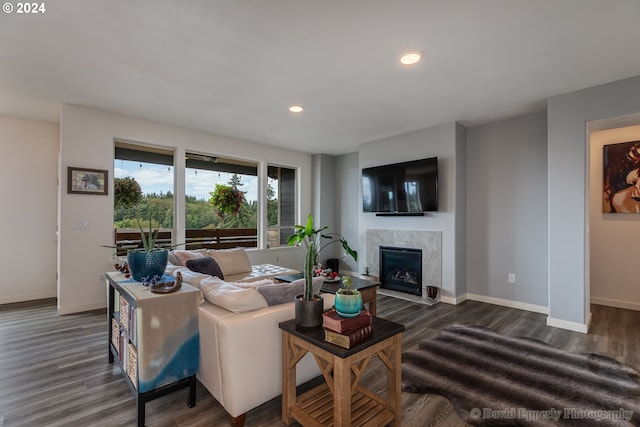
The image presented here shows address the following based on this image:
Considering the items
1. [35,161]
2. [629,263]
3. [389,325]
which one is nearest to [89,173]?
[35,161]

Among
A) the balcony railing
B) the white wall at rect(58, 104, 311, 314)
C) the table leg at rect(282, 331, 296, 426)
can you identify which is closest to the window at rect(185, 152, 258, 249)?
the balcony railing

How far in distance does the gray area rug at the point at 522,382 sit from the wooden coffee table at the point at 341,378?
54 centimetres

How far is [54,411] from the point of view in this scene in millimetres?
1929

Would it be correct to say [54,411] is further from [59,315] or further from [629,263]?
[629,263]

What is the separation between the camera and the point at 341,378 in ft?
4.68

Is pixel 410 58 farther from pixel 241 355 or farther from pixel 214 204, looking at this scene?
pixel 214 204

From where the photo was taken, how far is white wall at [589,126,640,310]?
3.96 m

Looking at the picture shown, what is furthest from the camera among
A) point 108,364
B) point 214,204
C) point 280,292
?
point 214,204

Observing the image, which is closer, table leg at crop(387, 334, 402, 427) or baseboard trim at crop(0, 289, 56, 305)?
table leg at crop(387, 334, 402, 427)

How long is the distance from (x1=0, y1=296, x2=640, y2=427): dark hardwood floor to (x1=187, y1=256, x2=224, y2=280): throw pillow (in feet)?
3.56

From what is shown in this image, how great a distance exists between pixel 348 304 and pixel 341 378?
1.15 feet

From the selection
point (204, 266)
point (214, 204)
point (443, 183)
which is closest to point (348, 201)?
point (443, 183)

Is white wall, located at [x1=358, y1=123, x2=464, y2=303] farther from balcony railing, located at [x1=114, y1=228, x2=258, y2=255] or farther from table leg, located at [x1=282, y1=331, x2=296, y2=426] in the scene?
table leg, located at [x1=282, y1=331, x2=296, y2=426]

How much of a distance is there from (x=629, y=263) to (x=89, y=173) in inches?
288
